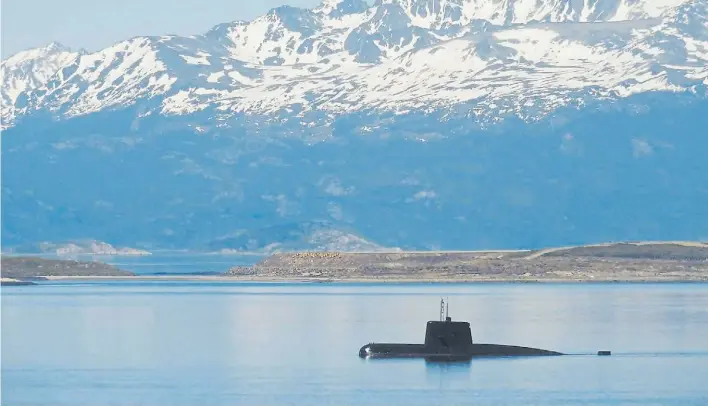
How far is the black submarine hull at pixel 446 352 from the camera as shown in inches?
4321

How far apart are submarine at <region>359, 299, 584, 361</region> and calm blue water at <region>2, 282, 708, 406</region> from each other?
134 centimetres

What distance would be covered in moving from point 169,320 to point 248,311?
16.0 meters

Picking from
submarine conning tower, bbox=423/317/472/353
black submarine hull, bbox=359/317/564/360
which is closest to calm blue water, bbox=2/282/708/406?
black submarine hull, bbox=359/317/564/360

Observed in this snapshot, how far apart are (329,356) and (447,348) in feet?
30.5

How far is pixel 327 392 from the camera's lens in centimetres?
9562

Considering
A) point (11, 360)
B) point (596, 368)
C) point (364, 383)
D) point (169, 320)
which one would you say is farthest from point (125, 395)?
point (169, 320)

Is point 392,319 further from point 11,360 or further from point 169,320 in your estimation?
point 11,360

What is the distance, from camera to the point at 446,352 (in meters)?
110

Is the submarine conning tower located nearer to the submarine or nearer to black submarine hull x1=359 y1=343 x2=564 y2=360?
the submarine

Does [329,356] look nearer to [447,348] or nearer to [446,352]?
[446,352]

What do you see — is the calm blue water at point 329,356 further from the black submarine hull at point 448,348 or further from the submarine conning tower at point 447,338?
the submarine conning tower at point 447,338

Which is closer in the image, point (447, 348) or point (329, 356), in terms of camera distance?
point (447, 348)

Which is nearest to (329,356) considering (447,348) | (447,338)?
(447,348)

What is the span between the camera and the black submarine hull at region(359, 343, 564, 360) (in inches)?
4321
